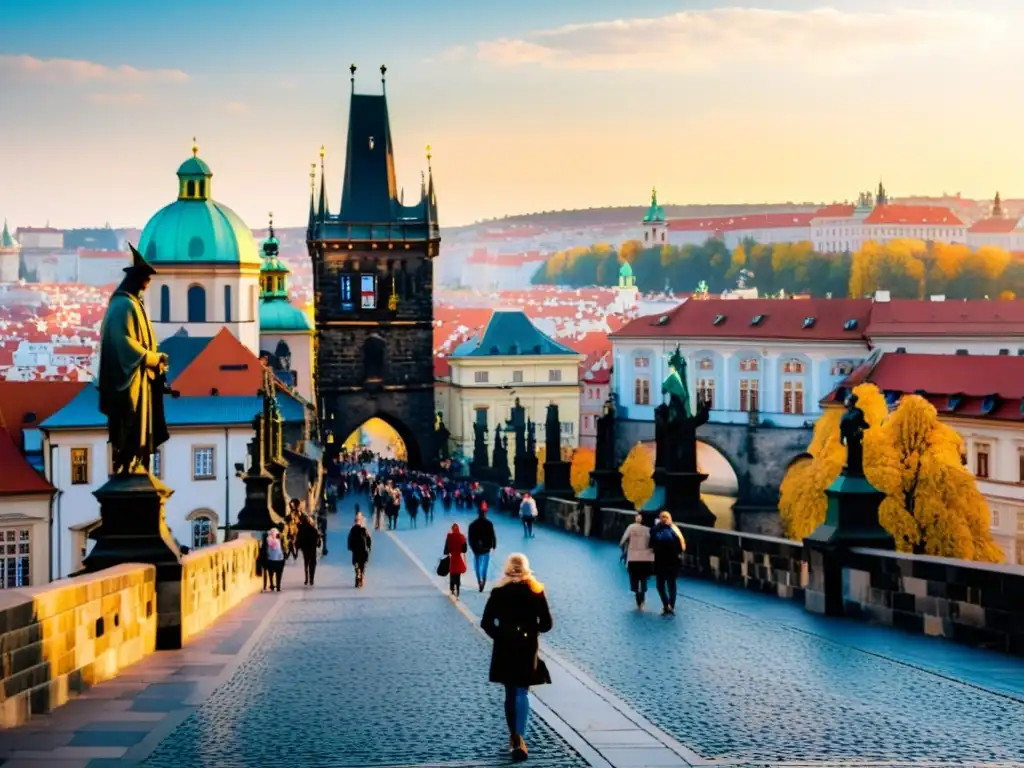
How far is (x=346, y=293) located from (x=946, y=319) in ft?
109

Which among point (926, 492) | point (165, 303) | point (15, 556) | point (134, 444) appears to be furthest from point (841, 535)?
point (165, 303)

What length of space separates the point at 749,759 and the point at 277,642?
23.0 ft

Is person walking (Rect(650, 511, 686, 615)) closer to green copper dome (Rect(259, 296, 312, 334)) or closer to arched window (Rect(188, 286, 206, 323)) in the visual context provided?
arched window (Rect(188, 286, 206, 323))

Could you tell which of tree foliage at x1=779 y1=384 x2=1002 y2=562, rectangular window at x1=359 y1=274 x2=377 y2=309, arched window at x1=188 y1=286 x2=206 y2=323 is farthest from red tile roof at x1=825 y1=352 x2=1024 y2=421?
arched window at x1=188 y1=286 x2=206 y2=323

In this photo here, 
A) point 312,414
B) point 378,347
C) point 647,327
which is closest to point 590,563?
point 312,414

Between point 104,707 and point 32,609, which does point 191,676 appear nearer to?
point 104,707

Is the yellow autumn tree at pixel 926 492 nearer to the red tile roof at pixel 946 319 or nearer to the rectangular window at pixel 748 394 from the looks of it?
the red tile roof at pixel 946 319

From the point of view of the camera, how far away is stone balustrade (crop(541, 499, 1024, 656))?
14180 millimetres

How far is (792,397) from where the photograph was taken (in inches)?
4136

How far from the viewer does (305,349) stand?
100 m

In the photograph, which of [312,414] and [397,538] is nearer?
[397,538]

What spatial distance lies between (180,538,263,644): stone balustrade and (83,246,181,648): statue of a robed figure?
0.30 m

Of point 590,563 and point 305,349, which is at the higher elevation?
point 305,349

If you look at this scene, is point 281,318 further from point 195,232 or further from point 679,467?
point 679,467
